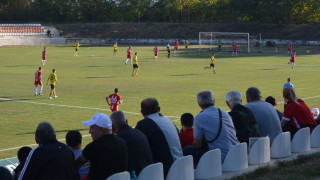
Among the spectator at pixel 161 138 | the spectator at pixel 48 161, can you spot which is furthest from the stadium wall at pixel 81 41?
the spectator at pixel 48 161

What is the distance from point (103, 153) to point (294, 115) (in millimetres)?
4778

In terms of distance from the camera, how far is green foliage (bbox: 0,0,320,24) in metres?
104

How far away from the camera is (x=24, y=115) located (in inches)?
898

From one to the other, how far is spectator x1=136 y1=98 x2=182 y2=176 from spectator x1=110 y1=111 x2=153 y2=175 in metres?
0.38

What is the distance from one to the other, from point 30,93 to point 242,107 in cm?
2240

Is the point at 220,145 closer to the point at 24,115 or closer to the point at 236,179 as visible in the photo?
the point at 236,179

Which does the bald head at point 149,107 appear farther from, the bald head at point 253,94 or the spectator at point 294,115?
the spectator at point 294,115

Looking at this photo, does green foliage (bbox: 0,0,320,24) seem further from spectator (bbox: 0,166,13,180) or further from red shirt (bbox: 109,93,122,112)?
spectator (bbox: 0,166,13,180)

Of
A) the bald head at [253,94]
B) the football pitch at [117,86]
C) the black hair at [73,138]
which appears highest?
the bald head at [253,94]

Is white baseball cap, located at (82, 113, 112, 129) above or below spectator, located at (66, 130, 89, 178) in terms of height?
above

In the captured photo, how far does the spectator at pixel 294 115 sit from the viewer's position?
10586mm

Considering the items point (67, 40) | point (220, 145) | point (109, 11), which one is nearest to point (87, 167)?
point (220, 145)

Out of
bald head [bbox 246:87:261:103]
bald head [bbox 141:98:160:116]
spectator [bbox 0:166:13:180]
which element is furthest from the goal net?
spectator [bbox 0:166:13:180]

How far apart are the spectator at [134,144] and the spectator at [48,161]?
3.22ft
